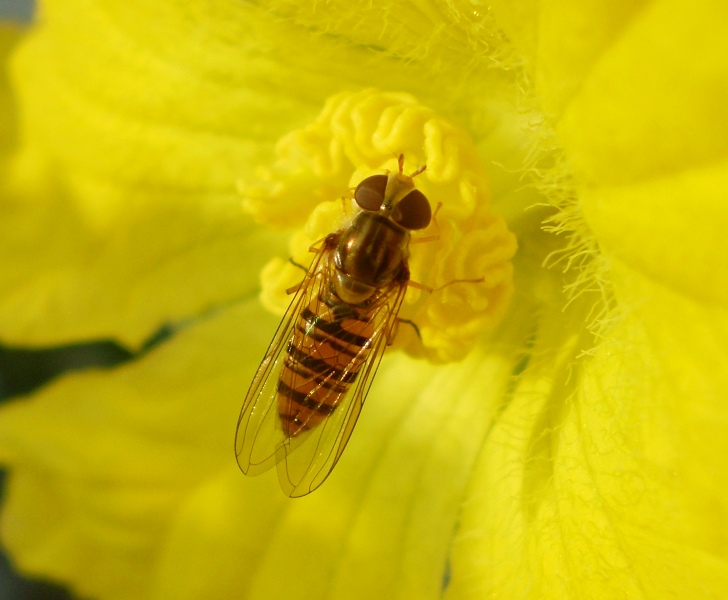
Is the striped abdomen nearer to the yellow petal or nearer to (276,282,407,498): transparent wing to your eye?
(276,282,407,498): transparent wing

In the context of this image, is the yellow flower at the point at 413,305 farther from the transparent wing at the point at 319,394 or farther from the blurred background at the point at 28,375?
the blurred background at the point at 28,375

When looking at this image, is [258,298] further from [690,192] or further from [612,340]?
[690,192]

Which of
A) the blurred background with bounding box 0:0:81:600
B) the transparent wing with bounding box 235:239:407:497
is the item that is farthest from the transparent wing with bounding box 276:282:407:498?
the blurred background with bounding box 0:0:81:600

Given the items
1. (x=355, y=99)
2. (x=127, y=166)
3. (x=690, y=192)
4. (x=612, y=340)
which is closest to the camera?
(x=690, y=192)

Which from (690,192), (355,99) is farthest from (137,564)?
(690,192)

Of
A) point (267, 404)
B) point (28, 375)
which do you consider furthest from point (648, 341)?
point (28, 375)

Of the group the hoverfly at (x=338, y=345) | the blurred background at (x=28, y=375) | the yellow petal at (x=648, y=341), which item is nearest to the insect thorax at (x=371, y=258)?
the hoverfly at (x=338, y=345)
